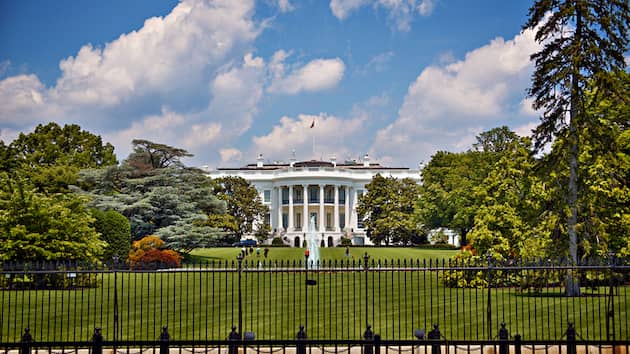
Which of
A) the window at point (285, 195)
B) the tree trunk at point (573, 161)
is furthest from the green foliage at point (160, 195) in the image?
the window at point (285, 195)

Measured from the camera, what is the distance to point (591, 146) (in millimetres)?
23500

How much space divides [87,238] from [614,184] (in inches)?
780

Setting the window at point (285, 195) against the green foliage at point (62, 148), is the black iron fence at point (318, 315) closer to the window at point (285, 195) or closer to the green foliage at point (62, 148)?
the green foliage at point (62, 148)

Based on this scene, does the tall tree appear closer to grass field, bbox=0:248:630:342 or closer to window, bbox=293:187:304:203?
grass field, bbox=0:248:630:342

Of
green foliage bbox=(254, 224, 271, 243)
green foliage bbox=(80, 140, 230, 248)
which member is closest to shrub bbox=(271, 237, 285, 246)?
green foliage bbox=(254, 224, 271, 243)

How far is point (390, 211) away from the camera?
72938 millimetres

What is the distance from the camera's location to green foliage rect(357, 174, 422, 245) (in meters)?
71.0

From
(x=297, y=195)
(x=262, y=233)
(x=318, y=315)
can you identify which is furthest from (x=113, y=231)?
(x=297, y=195)

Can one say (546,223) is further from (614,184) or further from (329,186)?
(329,186)

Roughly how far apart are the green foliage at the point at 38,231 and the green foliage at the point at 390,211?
155 feet

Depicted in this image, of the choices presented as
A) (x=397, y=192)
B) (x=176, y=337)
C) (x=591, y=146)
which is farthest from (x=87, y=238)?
(x=397, y=192)

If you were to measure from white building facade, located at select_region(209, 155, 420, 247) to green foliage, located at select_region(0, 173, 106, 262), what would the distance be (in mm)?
60799

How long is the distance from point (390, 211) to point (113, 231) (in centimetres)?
4266

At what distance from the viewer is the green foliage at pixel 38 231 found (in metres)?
23.4
